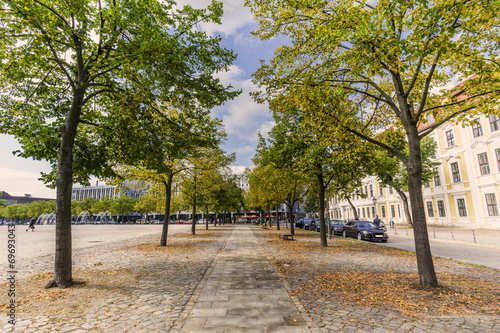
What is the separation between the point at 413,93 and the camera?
7.80 meters

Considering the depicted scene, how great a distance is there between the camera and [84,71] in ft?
23.6

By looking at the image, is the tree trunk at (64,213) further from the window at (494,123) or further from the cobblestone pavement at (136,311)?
the window at (494,123)

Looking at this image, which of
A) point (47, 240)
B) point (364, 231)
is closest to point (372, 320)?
point (364, 231)

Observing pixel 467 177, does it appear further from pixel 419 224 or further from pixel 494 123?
pixel 419 224

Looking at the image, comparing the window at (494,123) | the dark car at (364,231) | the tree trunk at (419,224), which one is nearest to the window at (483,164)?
the window at (494,123)

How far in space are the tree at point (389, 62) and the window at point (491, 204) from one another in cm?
2725

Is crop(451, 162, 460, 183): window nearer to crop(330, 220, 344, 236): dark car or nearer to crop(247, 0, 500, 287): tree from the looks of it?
crop(330, 220, 344, 236): dark car

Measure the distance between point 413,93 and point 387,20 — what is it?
317 cm

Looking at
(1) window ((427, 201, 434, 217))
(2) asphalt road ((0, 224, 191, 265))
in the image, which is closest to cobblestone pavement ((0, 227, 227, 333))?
(2) asphalt road ((0, 224, 191, 265))

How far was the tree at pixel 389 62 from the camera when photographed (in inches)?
201

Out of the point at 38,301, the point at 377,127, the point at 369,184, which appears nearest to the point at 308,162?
the point at 377,127

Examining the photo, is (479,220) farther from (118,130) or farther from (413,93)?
(118,130)

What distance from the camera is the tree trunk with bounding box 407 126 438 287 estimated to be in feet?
20.7

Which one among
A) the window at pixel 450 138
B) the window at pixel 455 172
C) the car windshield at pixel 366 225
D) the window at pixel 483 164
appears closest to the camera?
the car windshield at pixel 366 225
